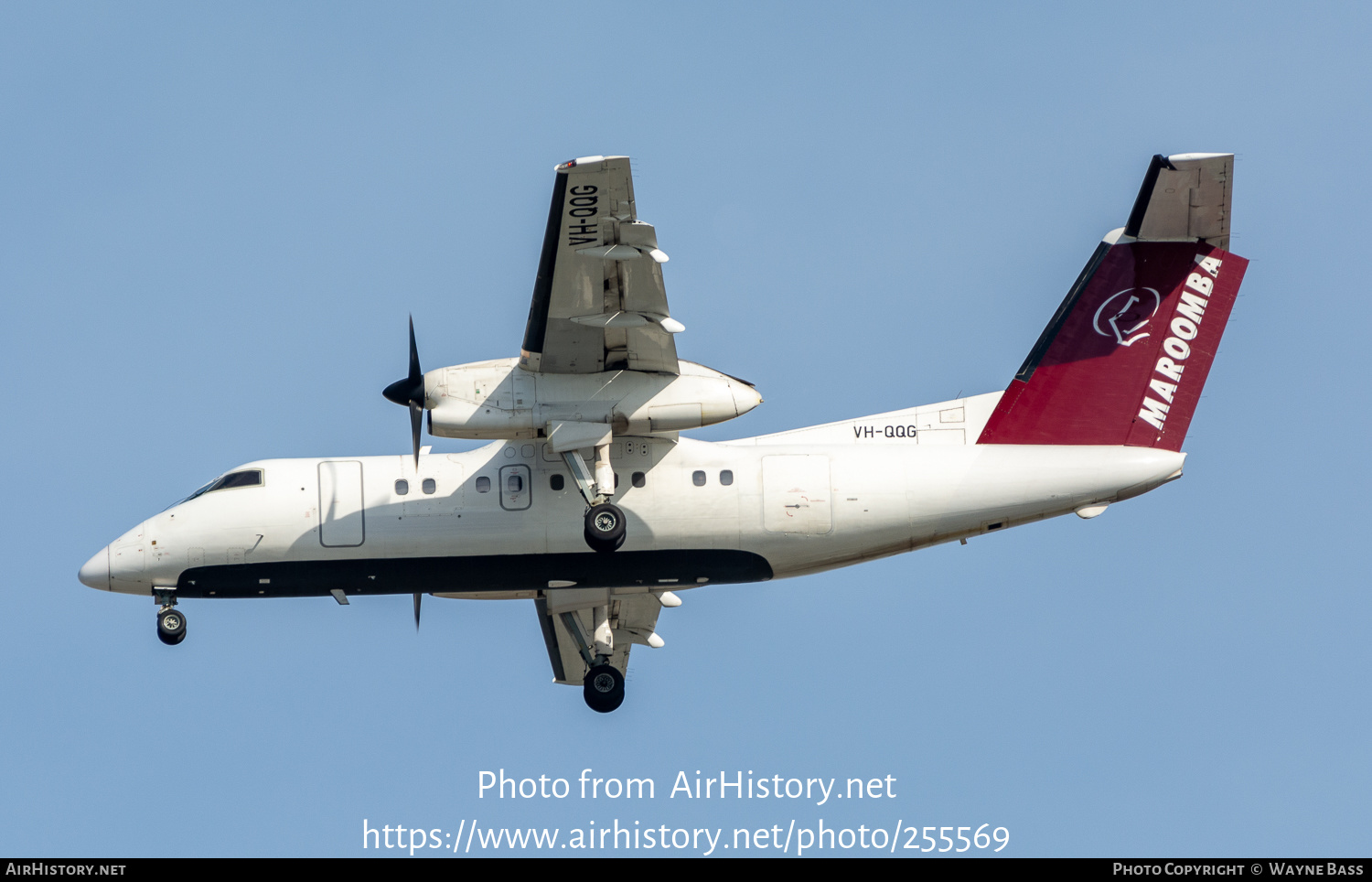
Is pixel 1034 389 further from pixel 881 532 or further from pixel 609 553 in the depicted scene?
pixel 609 553

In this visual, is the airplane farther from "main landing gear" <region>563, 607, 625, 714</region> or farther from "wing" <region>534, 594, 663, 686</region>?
"wing" <region>534, 594, 663, 686</region>

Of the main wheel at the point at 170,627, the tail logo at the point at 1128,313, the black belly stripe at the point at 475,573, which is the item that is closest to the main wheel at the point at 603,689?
the black belly stripe at the point at 475,573

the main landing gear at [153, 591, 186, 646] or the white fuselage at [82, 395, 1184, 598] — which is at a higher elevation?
the white fuselage at [82, 395, 1184, 598]

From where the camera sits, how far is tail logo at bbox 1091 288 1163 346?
2222 centimetres

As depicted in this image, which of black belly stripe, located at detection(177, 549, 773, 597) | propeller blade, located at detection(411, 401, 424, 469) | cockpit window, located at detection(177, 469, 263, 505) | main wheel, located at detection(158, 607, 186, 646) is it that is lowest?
main wheel, located at detection(158, 607, 186, 646)

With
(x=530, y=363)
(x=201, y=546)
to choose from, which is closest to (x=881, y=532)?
(x=530, y=363)

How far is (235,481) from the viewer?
21703 mm

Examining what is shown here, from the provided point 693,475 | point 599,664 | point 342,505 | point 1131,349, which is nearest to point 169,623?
point 342,505

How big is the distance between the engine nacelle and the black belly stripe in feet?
5.83

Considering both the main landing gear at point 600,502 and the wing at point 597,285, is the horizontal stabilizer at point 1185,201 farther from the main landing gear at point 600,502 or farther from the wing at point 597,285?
the main landing gear at point 600,502

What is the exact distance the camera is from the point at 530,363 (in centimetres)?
2020

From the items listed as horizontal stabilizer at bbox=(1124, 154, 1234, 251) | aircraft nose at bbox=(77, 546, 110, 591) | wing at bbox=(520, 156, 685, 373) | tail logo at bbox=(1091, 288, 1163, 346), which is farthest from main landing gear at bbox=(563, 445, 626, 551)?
horizontal stabilizer at bbox=(1124, 154, 1234, 251)

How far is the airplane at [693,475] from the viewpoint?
2044 cm

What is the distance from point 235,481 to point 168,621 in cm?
201
